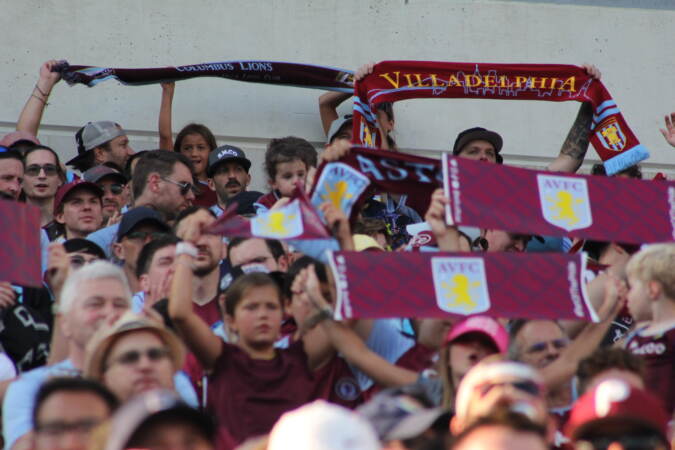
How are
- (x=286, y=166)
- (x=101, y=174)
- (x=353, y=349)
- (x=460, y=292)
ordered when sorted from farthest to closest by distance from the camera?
(x=101, y=174) < (x=286, y=166) < (x=460, y=292) < (x=353, y=349)

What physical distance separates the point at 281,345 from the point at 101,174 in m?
3.04

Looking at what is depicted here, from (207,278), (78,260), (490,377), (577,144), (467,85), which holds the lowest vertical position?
(490,377)

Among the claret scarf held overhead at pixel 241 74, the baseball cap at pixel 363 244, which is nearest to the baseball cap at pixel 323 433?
the baseball cap at pixel 363 244

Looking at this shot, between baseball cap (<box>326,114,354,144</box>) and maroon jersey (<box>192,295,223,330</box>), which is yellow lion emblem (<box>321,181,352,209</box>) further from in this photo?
baseball cap (<box>326,114,354,144</box>)

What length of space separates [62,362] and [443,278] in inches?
69.3

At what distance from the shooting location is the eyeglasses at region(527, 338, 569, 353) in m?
6.79

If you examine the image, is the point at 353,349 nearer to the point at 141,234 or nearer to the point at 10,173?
the point at 141,234

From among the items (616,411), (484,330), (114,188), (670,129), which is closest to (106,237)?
(114,188)

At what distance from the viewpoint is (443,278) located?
6.97m

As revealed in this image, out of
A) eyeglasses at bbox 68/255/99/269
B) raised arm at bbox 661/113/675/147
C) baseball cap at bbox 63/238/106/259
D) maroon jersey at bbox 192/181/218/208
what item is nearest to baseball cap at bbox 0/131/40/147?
maroon jersey at bbox 192/181/218/208

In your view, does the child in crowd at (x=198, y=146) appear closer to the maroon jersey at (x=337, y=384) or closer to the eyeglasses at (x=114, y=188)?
the eyeglasses at (x=114, y=188)

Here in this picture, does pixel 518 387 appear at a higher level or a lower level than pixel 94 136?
lower

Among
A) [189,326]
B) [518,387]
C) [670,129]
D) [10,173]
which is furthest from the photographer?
[670,129]

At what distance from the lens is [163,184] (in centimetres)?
928
